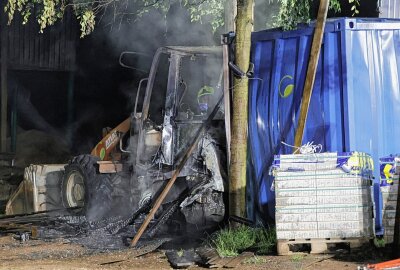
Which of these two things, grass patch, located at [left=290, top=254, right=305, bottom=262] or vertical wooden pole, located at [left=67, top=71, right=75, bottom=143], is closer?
grass patch, located at [left=290, top=254, right=305, bottom=262]

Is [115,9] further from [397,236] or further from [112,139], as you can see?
[397,236]

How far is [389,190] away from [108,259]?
134 inches

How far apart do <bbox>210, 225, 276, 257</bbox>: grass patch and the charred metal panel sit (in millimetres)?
10044

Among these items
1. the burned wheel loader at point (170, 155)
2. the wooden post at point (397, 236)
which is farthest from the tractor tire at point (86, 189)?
the wooden post at point (397, 236)

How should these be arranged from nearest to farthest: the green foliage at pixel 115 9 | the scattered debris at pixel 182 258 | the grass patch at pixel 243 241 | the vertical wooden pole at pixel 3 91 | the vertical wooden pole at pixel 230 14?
1. the scattered debris at pixel 182 258
2. the grass patch at pixel 243 241
3. the green foliage at pixel 115 9
4. the vertical wooden pole at pixel 230 14
5. the vertical wooden pole at pixel 3 91

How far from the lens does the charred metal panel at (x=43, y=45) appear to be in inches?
656

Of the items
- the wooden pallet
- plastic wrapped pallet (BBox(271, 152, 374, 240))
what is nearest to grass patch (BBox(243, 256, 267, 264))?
the wooden pallet

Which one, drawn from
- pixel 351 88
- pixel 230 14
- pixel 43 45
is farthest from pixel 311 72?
pixel 43 45

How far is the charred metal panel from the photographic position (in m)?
16.7

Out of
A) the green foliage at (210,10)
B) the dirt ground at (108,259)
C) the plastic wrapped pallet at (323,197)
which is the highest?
the green foliage at (210,10)

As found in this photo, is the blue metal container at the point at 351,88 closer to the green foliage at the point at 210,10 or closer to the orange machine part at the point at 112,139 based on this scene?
the green foliage at the point at 210,10

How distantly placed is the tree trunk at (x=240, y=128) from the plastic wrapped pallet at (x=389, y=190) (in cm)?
191

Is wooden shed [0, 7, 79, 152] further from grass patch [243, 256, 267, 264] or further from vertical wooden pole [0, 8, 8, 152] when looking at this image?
grass patch [243, 256, 267, 264]

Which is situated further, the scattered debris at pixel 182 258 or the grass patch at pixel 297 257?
the scattered debris at pixel 182 258
